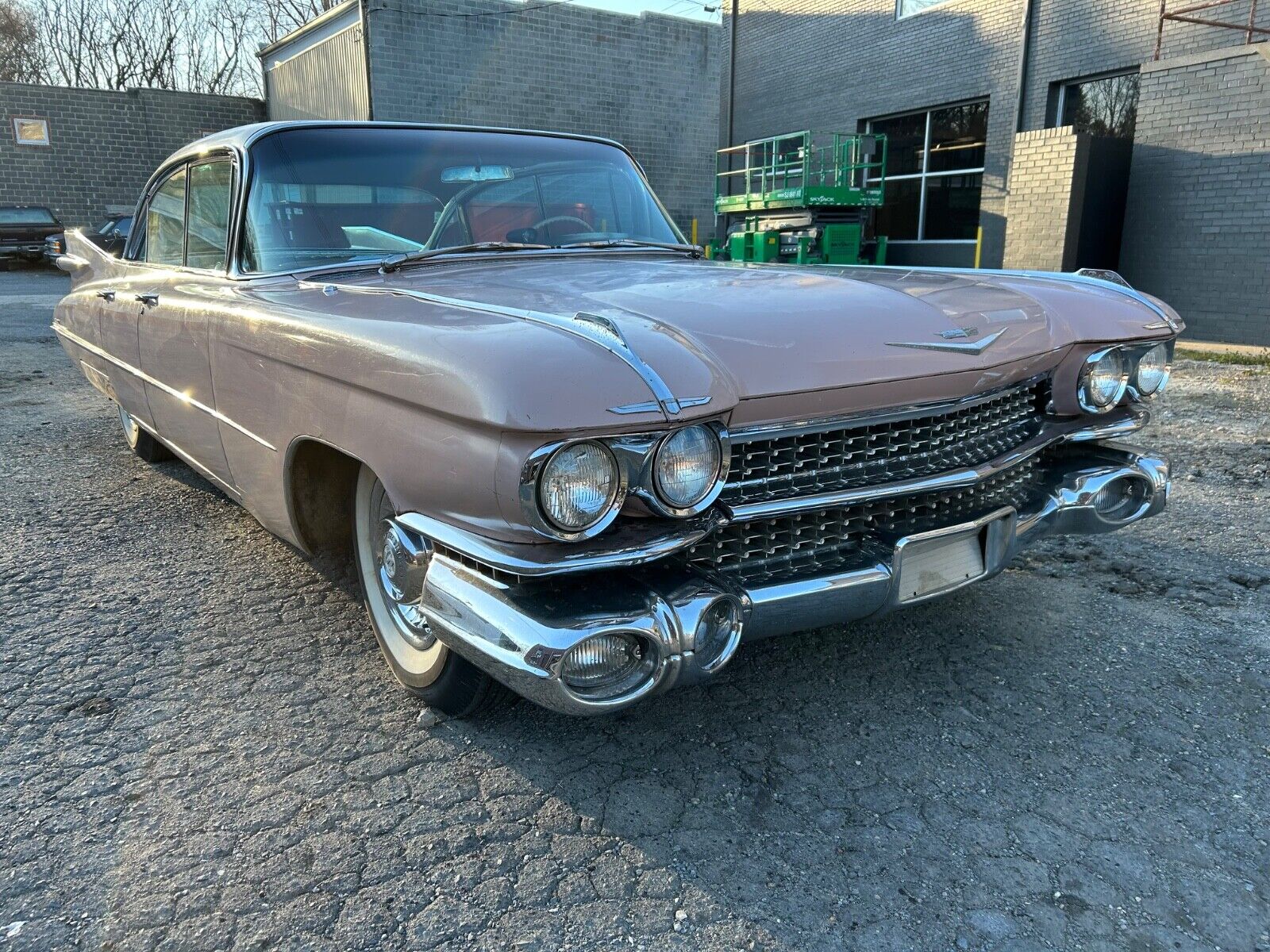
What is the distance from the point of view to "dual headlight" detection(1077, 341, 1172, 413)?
2.87m

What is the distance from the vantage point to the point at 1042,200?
467 inches

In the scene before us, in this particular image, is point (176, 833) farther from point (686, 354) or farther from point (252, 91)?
point (252, 91)

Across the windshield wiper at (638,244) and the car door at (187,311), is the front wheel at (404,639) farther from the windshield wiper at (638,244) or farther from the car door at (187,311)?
the windshield wiper at (638,244)

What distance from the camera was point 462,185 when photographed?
10.9ft

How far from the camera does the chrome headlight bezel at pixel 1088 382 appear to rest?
2.85 meters

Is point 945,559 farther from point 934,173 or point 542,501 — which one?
point 934,173

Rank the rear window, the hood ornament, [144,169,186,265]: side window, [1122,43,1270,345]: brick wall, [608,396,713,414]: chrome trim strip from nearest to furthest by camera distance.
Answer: [608,396,713,414]: chrome trim strip → the hood ornament → [144,169,186,265]: side window → [1122,43,1270,345]: brick wall → the rear window

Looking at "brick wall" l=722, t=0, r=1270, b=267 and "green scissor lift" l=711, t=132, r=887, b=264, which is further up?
"brick wall" l=722, t=0, r=1270, b=267

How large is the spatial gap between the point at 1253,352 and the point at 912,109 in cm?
806

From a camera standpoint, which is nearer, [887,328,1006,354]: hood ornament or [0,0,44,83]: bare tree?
[887,328,1006,354]: hood ornament

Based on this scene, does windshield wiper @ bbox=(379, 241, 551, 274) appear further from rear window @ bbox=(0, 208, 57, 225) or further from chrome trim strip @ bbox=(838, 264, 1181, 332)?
rear window @ bbox=(0, 208, 57, 225)

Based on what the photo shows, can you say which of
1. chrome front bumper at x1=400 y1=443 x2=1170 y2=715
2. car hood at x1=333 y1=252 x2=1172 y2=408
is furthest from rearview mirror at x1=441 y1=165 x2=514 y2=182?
chrome front bumper at x1=400 y1=443 x2=1170 y2=715

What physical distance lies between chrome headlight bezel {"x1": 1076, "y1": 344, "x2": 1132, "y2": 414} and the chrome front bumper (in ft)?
2.77

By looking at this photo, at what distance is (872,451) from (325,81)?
20.0 meters
